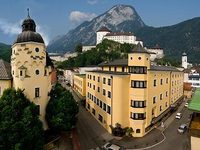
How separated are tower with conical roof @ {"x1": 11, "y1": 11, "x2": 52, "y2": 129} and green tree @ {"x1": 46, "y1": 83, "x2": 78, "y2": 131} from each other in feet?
6.15

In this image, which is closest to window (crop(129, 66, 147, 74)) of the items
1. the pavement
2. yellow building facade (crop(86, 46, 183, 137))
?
yellow building facade (crop(86, 46, 183, 137))

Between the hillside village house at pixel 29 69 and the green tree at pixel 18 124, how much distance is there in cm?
365

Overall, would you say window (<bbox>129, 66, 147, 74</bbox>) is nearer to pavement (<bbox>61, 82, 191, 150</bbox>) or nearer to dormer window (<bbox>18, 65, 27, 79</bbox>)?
pavement (<bbox>61, 82, 191, 150</bbox>)

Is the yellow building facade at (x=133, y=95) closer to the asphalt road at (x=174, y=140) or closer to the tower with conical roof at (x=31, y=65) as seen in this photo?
the asphalt road at (x=174, y=140)

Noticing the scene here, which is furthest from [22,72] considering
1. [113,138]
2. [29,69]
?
[113,138]

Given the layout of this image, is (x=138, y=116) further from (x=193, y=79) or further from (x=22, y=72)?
(x=193, y=79)

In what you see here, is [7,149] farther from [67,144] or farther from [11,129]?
[67,144]

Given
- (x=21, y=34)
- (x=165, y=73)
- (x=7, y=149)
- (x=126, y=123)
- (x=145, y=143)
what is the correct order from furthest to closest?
1. (x=165, y=73)
2. (x=126, y=123)
3. (x=145, y=143)
4. (x=21, y=34)
5. (x=7, y=149)

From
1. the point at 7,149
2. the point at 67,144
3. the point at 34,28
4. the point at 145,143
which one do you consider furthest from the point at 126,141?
the point at 34,28

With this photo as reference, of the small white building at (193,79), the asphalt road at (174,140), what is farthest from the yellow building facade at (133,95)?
the small white building at (193,79)

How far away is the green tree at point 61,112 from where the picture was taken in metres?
42.3

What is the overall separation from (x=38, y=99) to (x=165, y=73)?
36942 mm

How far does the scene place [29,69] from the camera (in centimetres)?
4175

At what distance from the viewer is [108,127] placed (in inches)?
2121
